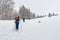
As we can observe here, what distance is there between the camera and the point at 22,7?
226 ft

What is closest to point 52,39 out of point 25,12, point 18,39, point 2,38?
point 18,39

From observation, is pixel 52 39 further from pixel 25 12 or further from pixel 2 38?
pixel 25 12

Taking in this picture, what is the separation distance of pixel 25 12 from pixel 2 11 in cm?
2308

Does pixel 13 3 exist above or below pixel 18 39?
above

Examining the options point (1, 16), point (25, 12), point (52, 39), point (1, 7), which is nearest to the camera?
point (52, 39)

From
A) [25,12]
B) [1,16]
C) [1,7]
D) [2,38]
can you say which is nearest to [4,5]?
[1,7]

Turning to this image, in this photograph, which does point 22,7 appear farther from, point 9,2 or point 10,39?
point 10,39

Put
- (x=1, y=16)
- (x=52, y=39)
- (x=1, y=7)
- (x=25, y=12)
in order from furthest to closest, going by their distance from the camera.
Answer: (x=25, y=12) < (x=1, y=16) < (x=1, y=7) < (x=52, y=39)

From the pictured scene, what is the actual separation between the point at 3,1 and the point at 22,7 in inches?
967

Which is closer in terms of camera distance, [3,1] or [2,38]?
[2,38]

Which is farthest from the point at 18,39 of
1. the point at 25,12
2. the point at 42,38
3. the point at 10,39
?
the point at 25,12

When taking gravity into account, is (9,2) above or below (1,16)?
above

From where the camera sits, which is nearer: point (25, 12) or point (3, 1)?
point (3, 1)

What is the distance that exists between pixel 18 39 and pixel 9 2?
33.7m
